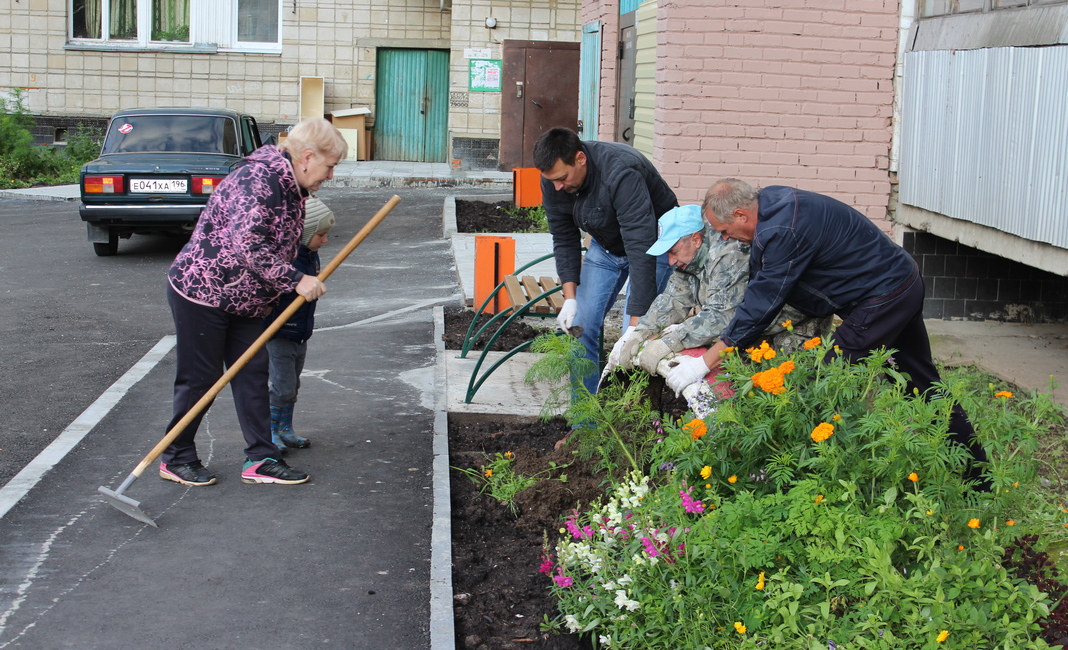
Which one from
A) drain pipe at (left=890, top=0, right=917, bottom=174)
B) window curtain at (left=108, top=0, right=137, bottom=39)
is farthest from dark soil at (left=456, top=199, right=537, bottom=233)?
window curtain at (left=108, top=0, right=137, bottom=39)

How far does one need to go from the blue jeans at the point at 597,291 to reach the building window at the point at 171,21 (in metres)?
17.9

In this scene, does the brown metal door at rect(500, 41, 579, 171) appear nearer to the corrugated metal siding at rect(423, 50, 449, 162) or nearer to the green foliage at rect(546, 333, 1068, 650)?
the corrugated metal siding at rect(423, 50, 449, 162)

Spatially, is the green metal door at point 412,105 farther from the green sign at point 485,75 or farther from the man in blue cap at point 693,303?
the man in blue cap at point 693,303

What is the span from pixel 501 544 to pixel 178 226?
834 centimetres

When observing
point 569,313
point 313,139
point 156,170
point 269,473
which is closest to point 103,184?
point 156,170

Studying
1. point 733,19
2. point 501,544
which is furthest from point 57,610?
point 733,19

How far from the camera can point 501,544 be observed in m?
4.23

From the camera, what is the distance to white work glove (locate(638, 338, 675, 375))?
13.7 ft

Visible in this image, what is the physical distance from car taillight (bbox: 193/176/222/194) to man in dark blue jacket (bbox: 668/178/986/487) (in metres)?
8.39

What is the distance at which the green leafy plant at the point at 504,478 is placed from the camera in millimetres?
4586

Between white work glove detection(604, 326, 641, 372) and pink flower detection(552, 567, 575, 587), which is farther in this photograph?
white work glove detection(604, 326, 641, 372)

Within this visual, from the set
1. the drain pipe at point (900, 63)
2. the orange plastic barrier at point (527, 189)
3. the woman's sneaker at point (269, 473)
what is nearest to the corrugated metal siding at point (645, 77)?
the drain pipe at point (900, 63)

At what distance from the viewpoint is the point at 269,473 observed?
15.9 ft

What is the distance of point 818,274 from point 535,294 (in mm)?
3440
